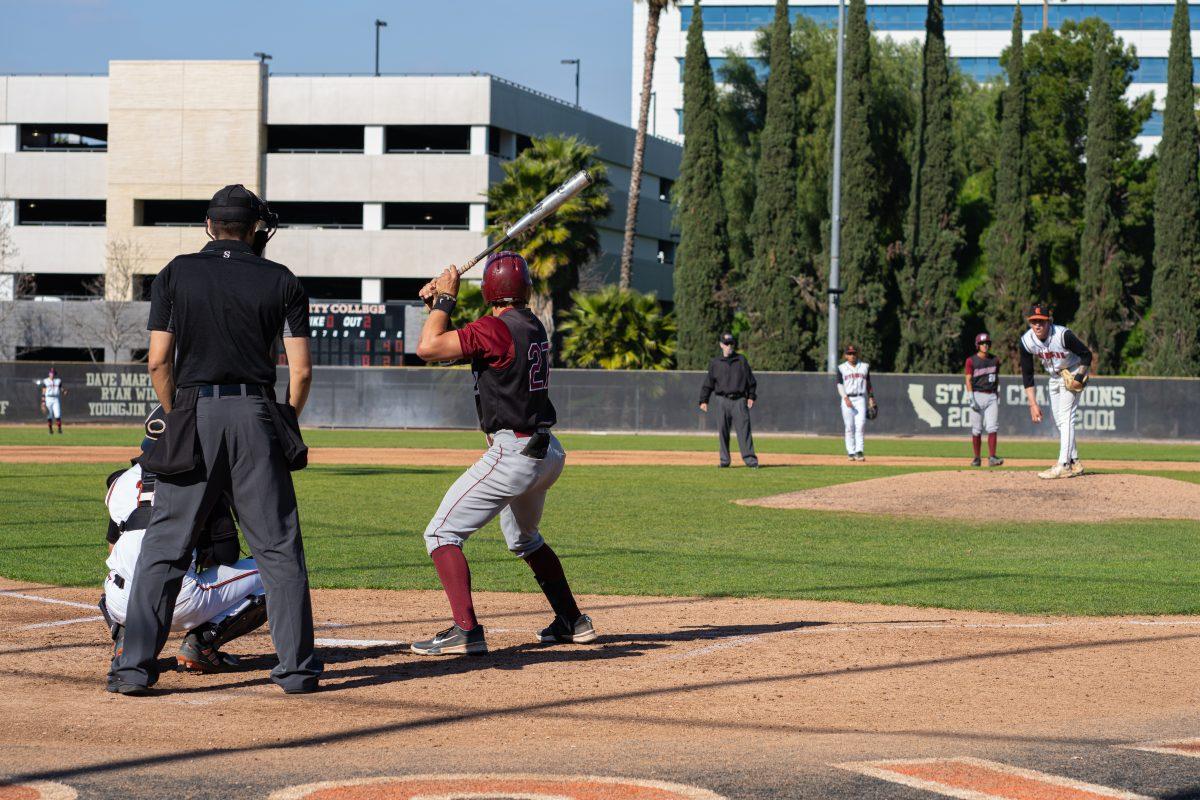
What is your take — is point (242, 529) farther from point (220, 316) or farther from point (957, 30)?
point (957, 30)

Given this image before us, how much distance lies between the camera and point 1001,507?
633 inches

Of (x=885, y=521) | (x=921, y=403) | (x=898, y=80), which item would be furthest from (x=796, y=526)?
(x=898, y=80)

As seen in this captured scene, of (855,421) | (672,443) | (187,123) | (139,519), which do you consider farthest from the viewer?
(187,123)

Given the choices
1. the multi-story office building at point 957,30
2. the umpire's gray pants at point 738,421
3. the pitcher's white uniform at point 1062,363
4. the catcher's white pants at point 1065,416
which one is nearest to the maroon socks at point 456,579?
the pitcher's white uniform at point 1062,363

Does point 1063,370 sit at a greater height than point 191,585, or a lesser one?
greater

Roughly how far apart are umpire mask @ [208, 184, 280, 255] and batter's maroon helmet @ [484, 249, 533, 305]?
3.76ft

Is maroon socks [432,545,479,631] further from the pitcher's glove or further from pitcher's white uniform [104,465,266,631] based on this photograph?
the pitcher's glove

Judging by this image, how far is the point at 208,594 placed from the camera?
6.91 meters

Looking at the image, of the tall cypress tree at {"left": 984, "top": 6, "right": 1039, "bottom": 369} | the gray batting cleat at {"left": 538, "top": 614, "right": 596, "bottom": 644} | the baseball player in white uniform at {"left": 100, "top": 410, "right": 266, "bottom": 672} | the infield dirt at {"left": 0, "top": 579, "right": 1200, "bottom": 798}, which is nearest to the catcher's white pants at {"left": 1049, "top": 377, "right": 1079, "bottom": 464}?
the infield dirt at {"left": 0, "top": 579, "right": 1200, "bottom": 798}

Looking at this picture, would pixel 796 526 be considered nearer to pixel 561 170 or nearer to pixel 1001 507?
pixel 1001 507

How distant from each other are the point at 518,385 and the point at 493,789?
2789mm

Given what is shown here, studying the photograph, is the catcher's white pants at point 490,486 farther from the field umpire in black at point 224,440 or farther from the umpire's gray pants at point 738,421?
the umpire's gray pants at point 738,421

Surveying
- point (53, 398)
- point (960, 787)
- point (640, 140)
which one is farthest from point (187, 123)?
point (960, 787)

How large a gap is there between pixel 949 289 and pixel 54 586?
44445 mm
